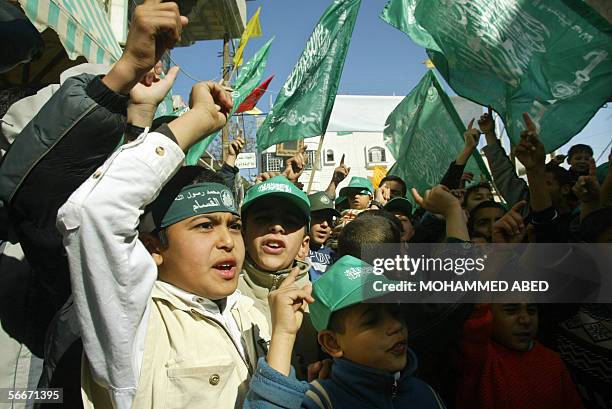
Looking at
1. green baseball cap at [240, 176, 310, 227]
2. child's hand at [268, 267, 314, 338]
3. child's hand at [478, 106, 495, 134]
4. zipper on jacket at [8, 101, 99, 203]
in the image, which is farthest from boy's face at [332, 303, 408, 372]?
child's hand at [478, 106, 495, 134]

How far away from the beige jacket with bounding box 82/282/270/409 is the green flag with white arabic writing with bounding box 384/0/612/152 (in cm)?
224

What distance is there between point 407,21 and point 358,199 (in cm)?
160

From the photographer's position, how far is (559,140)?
8.48ft

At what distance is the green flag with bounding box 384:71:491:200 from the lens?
4.23 metres

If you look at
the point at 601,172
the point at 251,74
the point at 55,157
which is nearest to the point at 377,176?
the point at 251,74

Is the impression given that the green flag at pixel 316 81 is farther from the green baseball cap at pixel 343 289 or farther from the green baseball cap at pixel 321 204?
the green baseball cap at pixel 343 289

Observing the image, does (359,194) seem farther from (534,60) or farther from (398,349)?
(398,349)

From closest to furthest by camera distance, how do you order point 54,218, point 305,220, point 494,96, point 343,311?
point 54,218 < point 343,311 < point 305,220 < point 494,96

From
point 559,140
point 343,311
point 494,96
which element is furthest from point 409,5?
point 343,311

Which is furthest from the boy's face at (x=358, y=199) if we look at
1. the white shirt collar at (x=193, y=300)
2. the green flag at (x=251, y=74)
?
the white shirt collar at (x=193, y=300)

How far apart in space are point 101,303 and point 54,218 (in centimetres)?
25

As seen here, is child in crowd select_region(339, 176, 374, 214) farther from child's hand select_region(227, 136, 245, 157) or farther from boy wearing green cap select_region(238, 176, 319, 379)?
boy wearing green cap select_region(238, 176, 319, 379)

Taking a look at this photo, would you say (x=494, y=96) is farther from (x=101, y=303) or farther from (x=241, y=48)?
(x=241, y=48)

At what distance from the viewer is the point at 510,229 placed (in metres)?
1.92
